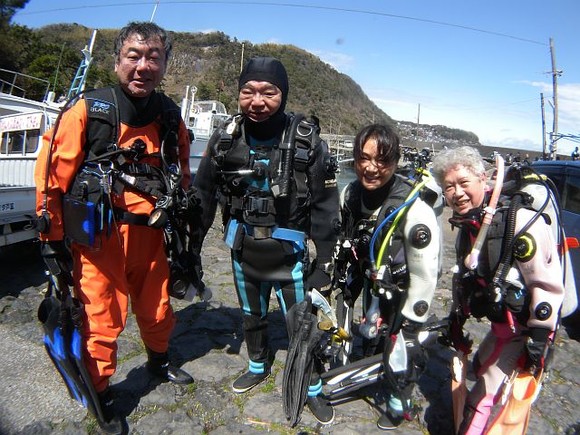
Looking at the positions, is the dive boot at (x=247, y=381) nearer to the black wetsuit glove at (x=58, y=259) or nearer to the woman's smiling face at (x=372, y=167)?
the black wetsuit glove at (x=58, y=259)

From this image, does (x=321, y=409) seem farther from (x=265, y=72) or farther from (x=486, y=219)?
(x=265, y=72)

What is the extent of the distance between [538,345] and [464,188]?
868 millimetres

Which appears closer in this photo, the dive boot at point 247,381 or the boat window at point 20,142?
the dive boot at point 247,381

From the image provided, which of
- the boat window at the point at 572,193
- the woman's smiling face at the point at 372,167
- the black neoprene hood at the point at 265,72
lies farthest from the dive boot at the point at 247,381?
the boat window at the point at 572,193

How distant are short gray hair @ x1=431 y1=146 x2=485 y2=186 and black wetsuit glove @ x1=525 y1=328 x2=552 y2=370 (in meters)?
0.85

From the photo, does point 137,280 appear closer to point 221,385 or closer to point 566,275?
point 221,385

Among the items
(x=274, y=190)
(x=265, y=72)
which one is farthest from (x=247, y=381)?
(x=265, y=72)

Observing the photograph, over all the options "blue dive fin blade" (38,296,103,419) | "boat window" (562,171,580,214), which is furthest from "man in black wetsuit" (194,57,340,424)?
"boat window" (562,171,580,214)

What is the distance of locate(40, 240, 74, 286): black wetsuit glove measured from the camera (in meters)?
2.19

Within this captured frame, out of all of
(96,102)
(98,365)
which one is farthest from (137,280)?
(96,102)

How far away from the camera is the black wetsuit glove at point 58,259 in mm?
2186

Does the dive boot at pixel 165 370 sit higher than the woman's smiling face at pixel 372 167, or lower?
lower

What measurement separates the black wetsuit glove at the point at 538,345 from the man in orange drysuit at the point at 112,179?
2171 mm

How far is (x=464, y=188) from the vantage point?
2119 millimetres
